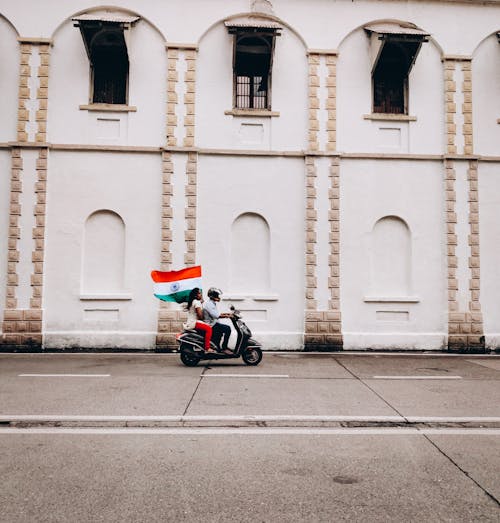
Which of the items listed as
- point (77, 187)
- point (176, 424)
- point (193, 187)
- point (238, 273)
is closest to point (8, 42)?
point (77, 187)

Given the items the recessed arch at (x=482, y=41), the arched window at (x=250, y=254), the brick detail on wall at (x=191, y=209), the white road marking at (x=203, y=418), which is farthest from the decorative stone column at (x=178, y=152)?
the recessed arch at (x=482, y=41)

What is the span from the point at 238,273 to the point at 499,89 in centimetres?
880

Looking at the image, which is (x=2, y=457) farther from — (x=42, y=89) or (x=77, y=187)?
(x=42, y=89)

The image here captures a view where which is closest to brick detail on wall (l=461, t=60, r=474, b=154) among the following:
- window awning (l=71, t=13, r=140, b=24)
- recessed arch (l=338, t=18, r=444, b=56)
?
recessed arch (l=338, t=18, r=444, b=56)

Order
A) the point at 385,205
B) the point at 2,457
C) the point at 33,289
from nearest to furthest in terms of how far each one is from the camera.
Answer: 1. the point at 2,457
2. the point at 33,289
3. the point at 385,205

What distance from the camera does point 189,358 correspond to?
10586mm

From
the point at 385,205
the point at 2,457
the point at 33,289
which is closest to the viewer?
Result: the point at 2,457

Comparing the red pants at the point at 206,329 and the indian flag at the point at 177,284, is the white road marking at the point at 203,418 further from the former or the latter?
the indian flag at the point at 177,284

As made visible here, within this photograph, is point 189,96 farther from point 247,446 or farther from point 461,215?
point 247,446

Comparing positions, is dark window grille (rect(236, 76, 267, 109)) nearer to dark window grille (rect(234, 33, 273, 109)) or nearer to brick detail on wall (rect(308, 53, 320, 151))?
dark window grille (rect(234, 33, 273, 109))

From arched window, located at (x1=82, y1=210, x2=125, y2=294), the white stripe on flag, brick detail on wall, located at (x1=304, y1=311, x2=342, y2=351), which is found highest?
arched window, located at (x1=82, y1=210, x2=125, y2=294)

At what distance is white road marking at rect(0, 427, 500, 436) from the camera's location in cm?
577

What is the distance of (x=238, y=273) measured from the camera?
44.8ft

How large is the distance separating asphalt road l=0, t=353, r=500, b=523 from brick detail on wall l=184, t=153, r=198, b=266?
428 cm
